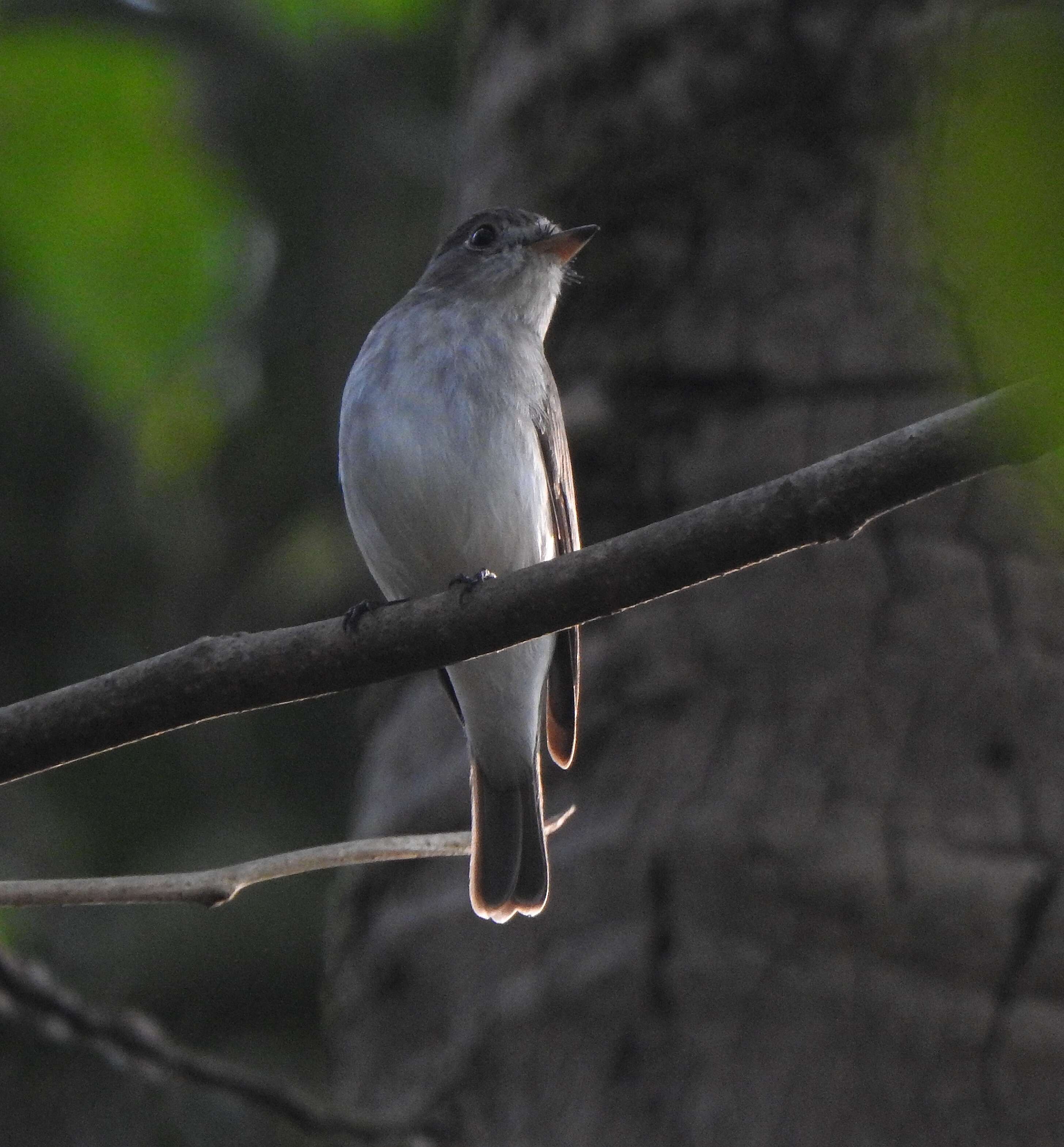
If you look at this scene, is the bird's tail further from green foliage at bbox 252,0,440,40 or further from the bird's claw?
green foliage at bbox 252,0,440,40

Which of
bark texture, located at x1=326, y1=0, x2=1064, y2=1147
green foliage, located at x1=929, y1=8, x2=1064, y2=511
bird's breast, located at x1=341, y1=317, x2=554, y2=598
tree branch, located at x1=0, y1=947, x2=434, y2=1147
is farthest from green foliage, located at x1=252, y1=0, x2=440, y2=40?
green foliage, located at x1=929, y1=8, x2=1064, y2=511

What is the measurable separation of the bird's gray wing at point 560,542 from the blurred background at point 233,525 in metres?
2.90

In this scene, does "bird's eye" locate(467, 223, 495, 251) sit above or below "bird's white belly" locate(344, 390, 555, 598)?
above

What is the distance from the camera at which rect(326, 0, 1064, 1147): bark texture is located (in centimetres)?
287

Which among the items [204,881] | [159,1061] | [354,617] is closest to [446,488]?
[159,1061]

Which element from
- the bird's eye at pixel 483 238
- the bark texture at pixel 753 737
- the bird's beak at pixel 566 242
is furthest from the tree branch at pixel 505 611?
the bird's eye at pixel 483 238

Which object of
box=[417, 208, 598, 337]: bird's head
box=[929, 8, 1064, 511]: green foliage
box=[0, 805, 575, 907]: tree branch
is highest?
box=[417, 208, 598, 337]: bird's head

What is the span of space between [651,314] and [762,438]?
0.50m

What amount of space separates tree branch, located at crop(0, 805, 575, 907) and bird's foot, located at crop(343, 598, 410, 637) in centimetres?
28

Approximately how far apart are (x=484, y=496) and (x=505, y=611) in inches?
70.7

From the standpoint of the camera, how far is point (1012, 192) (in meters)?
0.52

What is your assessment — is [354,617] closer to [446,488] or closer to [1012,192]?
[446,488]

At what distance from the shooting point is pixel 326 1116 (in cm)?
309

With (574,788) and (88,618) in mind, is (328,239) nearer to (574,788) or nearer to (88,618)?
(88,618)
